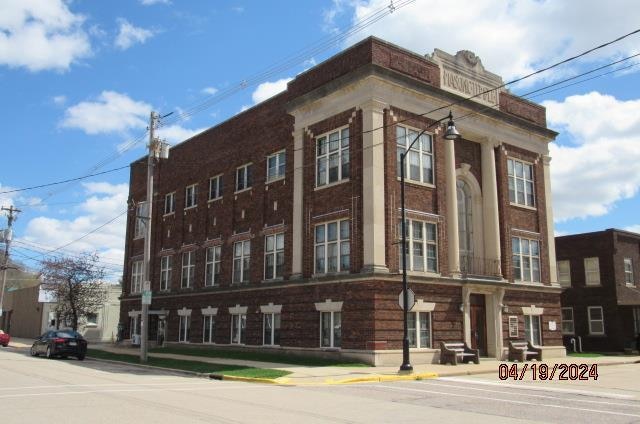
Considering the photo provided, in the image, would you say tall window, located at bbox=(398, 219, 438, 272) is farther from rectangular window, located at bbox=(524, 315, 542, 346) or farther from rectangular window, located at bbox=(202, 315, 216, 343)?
rectangular window, located at bbox=(202, 315, 216, 343)

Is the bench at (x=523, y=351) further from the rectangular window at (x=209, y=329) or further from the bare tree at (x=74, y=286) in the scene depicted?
the bare tree at (x=74, y=286)

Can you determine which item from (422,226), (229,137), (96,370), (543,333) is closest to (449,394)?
(422,226)

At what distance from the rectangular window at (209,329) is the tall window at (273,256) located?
5.61 meters

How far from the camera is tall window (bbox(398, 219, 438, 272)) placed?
84.0ft

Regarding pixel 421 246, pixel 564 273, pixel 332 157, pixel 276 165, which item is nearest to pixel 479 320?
pixel 421 246

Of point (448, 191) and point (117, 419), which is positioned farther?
point (448, 191)

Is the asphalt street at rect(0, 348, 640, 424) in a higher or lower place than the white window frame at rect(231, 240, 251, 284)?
lower

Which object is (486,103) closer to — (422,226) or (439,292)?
(422,226)

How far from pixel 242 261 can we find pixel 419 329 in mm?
11446

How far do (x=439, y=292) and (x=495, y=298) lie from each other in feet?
13.0

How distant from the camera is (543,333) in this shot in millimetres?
30875

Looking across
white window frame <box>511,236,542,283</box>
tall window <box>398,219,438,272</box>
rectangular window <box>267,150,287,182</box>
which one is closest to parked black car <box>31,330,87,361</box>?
rectangular window <box>267,150,287,182</box>

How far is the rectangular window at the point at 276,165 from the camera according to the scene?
101 ft

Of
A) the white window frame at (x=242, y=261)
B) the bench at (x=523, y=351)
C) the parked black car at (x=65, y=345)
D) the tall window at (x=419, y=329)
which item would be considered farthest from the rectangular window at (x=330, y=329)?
the parked black car at (x=65, y=345)
